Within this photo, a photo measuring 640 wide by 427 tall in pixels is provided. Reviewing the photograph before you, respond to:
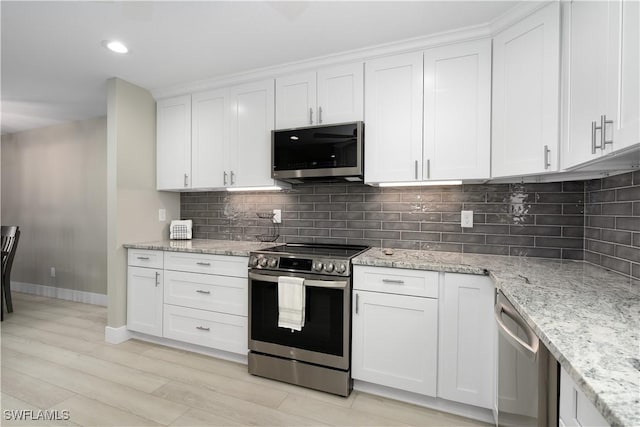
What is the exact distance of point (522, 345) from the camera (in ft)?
3.53

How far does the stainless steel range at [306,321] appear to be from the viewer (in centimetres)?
203

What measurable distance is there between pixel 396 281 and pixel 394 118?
1.18 m

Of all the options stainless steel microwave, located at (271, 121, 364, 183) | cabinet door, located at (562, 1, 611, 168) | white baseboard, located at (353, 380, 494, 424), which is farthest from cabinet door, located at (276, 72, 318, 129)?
white baseboard, located at (353, 380, 494, 424)

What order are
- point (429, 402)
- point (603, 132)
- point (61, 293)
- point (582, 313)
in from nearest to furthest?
1. point (582, 313)
2. point (603, 132)
3. point (429, 402)
4. point (61, 293)

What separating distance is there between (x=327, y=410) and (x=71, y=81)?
11.9 feet

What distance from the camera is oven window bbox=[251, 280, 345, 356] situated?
204cm

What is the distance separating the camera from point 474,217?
7.56 feet

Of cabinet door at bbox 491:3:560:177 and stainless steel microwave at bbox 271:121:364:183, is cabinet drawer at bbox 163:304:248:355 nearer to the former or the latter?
stainless steel microwave at bbox 271:121:364:183

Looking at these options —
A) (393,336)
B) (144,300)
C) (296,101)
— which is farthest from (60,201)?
(393,336)

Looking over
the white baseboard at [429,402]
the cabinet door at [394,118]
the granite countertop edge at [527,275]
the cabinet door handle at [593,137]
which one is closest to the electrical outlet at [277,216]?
the granite countertop edge at [527,275]

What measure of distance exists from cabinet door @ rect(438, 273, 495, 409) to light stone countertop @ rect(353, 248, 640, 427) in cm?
12

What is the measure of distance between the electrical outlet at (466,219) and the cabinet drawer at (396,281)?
2.16ft

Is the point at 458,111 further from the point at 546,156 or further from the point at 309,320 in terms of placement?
the point at 309,320

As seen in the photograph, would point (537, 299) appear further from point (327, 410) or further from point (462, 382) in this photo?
point (327, 410)
